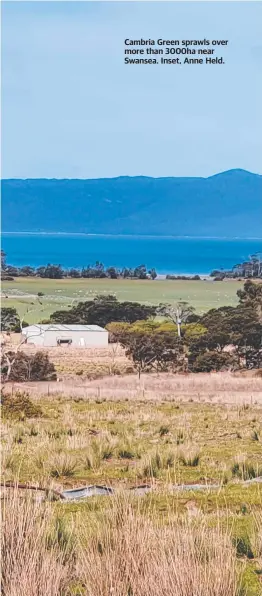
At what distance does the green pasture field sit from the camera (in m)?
77.3

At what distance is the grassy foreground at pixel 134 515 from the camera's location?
4551 millimetres

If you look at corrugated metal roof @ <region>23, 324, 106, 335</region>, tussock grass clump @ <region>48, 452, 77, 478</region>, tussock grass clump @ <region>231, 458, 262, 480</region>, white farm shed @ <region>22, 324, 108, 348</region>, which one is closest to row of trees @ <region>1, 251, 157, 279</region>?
corrugated metal roof @ <region>23, 324, 106, 335</region>

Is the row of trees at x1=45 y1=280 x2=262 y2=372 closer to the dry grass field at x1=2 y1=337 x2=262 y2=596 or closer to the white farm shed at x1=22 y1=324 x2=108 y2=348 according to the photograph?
the white farm shed at x1=22 y1=324 x2=108 y2=348

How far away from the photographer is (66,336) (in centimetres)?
5356

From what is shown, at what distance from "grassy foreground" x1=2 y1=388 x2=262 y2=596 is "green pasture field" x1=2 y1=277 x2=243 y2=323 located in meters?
54.0

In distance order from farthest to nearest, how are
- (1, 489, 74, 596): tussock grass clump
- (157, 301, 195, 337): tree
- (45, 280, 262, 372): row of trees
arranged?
(157, 301, 195, 337): tree → (45, 280, 262, 372): row of trees → (1, 489, 74, 596): tussock grass clump

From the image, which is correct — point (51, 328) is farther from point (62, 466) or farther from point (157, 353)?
point (62, 466)

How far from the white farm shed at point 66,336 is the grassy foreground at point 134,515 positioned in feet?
111

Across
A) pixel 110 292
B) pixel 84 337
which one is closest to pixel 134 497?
pixel 84 337

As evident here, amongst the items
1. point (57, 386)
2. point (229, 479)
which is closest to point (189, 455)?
point (229, 479)

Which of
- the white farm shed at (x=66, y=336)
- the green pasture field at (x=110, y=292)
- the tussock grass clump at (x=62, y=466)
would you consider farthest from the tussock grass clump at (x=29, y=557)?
the green pasture field at (x=110, y=292)

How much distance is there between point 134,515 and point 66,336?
48019mm

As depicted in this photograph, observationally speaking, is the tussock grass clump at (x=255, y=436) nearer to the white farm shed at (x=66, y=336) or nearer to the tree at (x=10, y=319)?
the white farm shed at (x=66, y=336)

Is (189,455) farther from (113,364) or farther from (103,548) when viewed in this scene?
(113,364)
